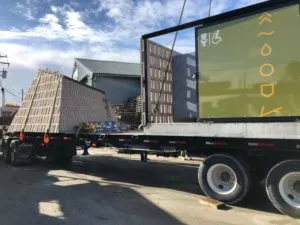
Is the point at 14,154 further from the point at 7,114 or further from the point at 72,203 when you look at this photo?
the point at 72,203

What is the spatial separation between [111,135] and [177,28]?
11.6 feet

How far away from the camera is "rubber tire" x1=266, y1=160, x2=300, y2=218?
22.2 feet

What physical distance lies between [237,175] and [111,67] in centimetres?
2385

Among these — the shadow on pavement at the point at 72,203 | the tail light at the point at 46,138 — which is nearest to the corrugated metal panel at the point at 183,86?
the shadow on pavement at the point at 72,203

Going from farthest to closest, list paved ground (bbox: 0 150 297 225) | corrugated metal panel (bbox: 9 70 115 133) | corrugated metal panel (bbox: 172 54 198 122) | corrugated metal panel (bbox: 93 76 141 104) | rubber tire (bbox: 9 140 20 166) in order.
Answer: corrugated metal panel (bbox: 93 76 141 104)
rubber tire (bbox: 9 140 20 166)
corrugated metal panel (bbox: 9 70 115 133)
corrugated metal panel (bbox: 172 54 198 122)
paved ground (bbox: 0 150 297 225)

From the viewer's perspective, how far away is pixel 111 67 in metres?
30.5

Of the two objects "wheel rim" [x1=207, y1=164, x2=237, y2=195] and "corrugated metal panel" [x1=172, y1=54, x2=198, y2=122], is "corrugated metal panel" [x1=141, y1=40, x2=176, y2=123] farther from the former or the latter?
"wheel rim" [x1=207, y1=164, x2=237, y2=195]

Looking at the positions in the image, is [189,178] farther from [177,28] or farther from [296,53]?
[296,53]

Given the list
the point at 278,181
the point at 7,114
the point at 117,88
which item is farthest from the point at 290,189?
the point at 117,88

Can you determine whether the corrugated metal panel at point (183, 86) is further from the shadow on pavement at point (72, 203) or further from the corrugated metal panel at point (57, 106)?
the corrugated metal panel at point (57, 106)

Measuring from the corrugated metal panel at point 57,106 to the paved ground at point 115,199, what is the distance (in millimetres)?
1587

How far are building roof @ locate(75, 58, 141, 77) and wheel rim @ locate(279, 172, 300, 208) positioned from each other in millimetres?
22465

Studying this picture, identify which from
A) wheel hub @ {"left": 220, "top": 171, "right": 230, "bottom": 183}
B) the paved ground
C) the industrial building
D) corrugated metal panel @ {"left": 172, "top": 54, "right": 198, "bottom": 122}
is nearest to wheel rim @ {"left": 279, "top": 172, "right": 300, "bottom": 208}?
the paved ground

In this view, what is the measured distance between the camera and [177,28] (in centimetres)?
847
